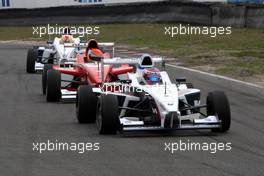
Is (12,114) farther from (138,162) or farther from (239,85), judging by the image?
(239,85)

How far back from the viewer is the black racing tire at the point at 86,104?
1160 cm

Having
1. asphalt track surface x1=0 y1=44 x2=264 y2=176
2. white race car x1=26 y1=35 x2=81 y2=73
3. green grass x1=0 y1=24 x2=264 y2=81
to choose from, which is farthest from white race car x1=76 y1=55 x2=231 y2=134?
white race car x1=26 y1=35 x2=81 y2=73

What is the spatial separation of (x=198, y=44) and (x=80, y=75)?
13.0 m

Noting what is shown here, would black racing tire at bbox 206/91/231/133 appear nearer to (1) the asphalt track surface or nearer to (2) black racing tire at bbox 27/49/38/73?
(1) the asphalt track surface

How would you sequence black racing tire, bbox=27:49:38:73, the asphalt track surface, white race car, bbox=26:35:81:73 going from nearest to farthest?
the asphalt track surface
white race car, bbox=26:35:81:73
black racing tire, bbox=27:49:38:73

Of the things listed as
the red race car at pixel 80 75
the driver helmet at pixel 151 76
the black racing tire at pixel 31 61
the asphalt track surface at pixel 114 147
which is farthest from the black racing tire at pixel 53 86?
the black racing tire at pixel 31 61

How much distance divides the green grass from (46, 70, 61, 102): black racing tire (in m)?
5.73

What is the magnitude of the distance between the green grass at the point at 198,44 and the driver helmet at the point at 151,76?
737cm

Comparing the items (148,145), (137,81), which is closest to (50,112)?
(137,81)

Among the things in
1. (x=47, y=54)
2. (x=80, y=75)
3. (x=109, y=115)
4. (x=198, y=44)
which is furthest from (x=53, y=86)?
(x=198, y=44)

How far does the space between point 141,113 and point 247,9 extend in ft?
66.1

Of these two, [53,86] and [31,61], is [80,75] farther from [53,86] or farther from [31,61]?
[31,61]

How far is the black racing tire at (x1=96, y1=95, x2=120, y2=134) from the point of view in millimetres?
10531

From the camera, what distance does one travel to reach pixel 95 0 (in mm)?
38000
